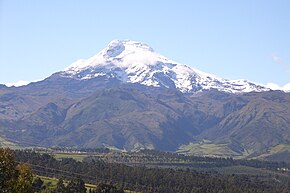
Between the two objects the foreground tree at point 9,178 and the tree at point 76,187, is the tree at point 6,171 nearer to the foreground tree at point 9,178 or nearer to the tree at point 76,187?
the foreground tree at point 9,178

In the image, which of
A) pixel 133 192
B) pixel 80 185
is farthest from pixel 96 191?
pixel 133 192

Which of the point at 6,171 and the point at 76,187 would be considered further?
the point at 76,187

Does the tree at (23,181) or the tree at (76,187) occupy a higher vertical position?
the tree at (23,181)

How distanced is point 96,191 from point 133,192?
3427 centimetres

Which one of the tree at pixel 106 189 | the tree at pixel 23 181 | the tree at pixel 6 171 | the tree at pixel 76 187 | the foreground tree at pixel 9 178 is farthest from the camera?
the tree at pixel 106 189

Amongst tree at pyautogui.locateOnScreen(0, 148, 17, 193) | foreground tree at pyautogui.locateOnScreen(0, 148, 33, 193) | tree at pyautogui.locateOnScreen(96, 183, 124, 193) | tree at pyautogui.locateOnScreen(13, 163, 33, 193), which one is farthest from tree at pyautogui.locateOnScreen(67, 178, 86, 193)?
tree at pyautogui.locateOnScreen(0, 148, 17, 193)

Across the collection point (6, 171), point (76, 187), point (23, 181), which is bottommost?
point (76, 187)

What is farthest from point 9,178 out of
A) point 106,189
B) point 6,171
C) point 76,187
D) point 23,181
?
point 106,189

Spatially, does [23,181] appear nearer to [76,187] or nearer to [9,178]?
[9,178]

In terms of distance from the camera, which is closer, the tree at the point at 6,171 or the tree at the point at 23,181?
the tree at the point at 6,171

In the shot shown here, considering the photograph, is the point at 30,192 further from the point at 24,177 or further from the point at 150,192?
the point at 150,192

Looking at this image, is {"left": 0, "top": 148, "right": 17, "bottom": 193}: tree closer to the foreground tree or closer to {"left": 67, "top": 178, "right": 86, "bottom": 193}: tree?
the foreground tree

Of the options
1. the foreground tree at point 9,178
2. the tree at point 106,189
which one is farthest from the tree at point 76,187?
the foreground tree at point 9,178

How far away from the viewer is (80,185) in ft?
547
